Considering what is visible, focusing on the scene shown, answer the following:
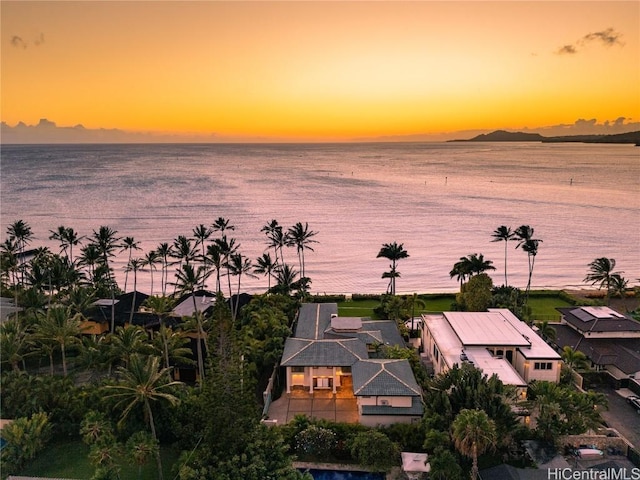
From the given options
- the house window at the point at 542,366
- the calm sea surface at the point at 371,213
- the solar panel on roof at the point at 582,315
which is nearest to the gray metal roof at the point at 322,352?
the house window at the point at 542,366

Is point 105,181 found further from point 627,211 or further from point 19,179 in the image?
point 627,211

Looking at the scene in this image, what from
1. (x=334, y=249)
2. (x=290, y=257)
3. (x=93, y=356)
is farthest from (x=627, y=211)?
(x=93, y=356)

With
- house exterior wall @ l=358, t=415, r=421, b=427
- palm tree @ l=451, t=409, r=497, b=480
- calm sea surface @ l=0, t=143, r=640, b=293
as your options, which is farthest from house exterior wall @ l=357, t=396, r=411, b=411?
calm sea surface @ l=0, t=143, r=640, b=293

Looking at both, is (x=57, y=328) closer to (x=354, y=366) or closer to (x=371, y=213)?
(x=354, y=366)

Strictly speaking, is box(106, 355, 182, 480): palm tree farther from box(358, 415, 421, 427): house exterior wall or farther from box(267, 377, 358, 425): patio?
box(358, 415, 421, 427): house exterior wall

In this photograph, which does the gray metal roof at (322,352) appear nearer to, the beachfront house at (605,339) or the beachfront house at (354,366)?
the beachfront house at (354,366)

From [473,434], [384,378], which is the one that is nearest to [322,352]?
[384,378]
